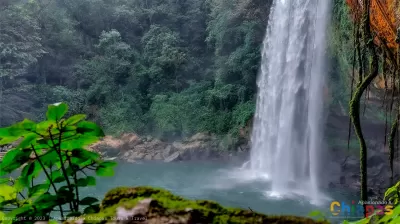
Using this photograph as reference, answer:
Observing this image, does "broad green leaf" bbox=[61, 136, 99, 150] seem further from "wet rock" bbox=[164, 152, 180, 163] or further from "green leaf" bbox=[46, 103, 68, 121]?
"wet rock" bbox=[164, 152, 180, 163]

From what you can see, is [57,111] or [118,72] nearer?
[57,111]

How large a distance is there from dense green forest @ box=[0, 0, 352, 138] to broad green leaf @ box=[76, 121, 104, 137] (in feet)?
39.3

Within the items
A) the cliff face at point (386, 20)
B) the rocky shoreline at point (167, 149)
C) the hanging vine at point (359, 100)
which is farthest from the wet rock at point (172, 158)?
the hanging vine at point (359, 100)

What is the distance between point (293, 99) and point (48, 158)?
33.2 feet

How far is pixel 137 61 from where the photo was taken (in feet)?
53.4

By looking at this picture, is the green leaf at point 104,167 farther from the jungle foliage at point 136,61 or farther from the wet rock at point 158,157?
the jungle foliage at point 136,61

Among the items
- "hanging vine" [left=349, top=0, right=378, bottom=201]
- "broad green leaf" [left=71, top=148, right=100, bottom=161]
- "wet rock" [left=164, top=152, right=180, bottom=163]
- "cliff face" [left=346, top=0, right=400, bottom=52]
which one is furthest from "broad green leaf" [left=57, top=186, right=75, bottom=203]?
"wet rock" [left=164, top=152, right=180, bottom=163]

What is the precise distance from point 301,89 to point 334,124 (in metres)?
1.39

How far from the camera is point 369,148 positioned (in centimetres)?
923

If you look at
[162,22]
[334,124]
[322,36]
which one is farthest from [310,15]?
[162,22]

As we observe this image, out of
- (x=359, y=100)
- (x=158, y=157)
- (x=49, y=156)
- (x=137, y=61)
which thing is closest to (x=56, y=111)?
(x=49, y=156)

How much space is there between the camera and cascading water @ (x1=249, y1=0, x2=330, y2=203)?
966 centimetres

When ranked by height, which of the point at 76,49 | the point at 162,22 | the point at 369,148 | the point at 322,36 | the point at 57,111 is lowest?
the point at 57,111

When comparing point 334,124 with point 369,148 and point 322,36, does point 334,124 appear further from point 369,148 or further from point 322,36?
point 322,36
